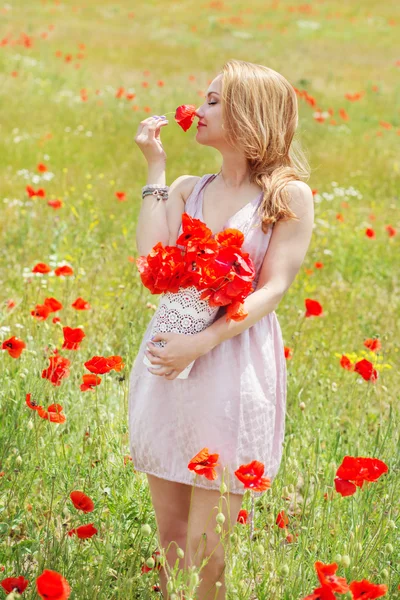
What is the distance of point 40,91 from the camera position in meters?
10.9

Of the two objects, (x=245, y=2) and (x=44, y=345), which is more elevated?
(x=245, y=2)

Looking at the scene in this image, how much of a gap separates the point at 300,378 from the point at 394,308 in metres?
1.74

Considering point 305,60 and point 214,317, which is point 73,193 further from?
point 305,60

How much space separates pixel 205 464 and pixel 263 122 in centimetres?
106

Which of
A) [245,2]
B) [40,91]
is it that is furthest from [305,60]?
[245,2]

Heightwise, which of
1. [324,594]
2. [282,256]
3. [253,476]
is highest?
[282,256]

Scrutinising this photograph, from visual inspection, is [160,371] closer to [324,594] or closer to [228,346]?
[228,346]

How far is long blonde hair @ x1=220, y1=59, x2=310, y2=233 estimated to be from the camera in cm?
250

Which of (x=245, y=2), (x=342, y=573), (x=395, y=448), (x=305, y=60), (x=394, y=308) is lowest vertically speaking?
(x=342, y=573)

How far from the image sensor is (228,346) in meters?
2.49

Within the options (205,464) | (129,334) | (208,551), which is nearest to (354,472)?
(205,464)

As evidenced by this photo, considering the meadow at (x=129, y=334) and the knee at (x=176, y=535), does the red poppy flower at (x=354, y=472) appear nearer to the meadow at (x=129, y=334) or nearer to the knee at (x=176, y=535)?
the meadow at (x=129, y=334)

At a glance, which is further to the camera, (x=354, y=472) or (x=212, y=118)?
(x=212, y=118)

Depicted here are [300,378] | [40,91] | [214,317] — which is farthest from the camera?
[40,91]
